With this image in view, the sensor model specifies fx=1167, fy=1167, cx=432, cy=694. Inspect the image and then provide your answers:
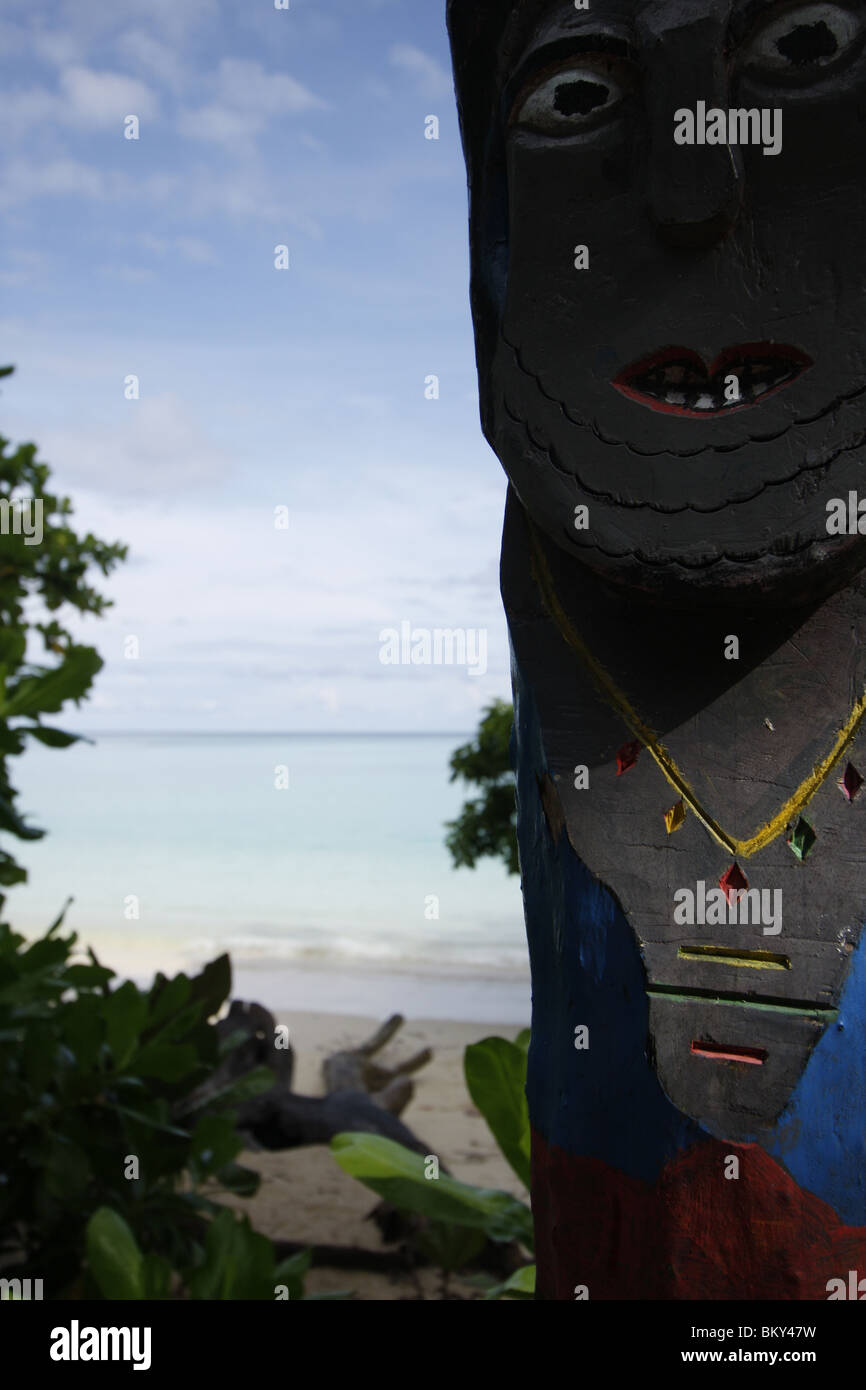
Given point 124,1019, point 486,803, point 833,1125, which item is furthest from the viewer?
point 486,803

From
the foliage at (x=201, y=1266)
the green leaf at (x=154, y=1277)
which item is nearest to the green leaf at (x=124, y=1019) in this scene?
the foliage at (x=201, y=1266)

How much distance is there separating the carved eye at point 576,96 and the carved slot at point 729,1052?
3.08ft

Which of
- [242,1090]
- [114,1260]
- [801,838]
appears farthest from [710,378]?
[242,1090]

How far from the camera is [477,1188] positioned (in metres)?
2.34

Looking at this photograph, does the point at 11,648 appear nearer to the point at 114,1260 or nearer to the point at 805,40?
the point at 114,1260

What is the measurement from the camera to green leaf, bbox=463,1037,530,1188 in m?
2.29

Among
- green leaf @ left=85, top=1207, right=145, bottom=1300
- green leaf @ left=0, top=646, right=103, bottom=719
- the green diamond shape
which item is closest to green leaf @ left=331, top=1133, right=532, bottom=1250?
green leaf @ left=85, top=1207, right=145, bottom=1300

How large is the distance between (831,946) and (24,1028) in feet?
5.83

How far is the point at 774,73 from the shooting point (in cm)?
114

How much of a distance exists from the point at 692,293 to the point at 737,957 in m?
0.66

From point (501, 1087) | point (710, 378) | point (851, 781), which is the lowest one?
point (501, 1087)

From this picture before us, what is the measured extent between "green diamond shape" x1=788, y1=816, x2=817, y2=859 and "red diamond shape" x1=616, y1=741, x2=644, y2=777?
17cm

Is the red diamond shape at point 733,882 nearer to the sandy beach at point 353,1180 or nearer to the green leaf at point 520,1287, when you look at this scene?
the green leaf at point 520,1287

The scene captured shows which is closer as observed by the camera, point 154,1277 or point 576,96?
point 576,96
